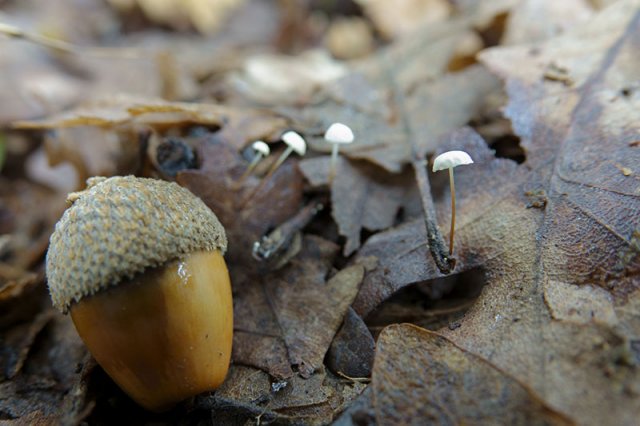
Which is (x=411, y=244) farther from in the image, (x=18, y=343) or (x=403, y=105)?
(x=18, y=343)

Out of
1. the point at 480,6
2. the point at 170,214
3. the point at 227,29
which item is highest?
the point at 480,6

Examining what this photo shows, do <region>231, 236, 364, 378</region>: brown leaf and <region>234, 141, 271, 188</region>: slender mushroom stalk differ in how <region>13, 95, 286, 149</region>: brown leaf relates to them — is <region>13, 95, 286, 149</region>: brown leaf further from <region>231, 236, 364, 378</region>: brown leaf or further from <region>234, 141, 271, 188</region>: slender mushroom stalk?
<region>231, 236, 364, 378</region>: brown leaf

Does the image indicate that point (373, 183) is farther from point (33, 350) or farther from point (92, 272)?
point (33, 350)

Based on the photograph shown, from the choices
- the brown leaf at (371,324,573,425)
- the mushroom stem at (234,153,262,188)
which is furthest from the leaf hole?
the mushroom stem at (234,153,262,188)

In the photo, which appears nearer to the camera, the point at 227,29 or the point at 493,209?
the point at 493,209

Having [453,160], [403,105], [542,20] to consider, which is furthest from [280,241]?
[542,20]

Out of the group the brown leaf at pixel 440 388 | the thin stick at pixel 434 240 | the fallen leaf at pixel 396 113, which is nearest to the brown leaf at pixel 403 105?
the fallen leaf at pixel 396 113

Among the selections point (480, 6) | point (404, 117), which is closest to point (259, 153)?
point (404, 117)
